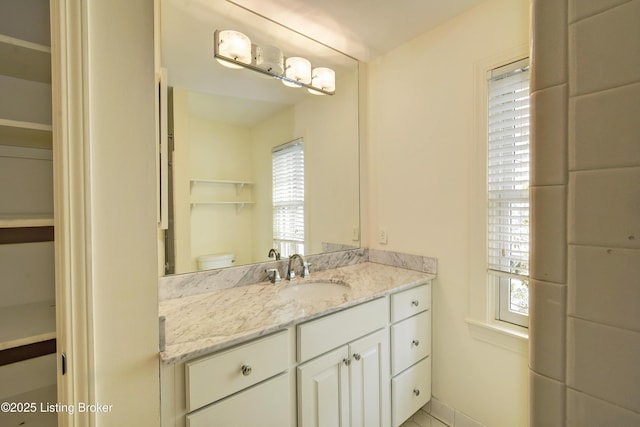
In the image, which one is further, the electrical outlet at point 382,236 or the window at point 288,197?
the electrical outlet at point 382,236

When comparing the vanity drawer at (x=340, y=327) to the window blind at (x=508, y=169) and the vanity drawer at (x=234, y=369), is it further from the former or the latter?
the window blind at (x=508, y=169)

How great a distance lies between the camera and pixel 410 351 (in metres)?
1.59

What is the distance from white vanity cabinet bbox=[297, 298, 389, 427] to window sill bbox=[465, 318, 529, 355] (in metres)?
0.53

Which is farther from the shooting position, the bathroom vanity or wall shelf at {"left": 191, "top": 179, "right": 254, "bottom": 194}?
wall shelf at {"left": 191, "top": 179, "right": 254, "bottom": 194}

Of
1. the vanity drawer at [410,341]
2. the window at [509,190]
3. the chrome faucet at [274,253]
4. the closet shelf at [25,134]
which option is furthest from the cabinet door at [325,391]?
the closet shelf at [25,134]

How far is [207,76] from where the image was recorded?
4.94ft

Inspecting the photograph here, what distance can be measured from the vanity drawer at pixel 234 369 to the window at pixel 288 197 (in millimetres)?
787

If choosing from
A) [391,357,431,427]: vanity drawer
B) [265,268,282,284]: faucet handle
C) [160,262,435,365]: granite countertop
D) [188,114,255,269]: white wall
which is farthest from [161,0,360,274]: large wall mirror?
[391,357,431,427]: vanity drawer

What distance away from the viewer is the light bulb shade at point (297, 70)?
179 centimetres

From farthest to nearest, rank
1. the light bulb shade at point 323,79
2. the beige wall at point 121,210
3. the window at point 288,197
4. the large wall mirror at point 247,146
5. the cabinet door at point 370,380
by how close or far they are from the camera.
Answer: the light bulb shade at point 323,79 → the window at point 288,197 → the large wall mirror at point 247,146 → the cabinet door at point 370,380 → the beige wall at point 121,210

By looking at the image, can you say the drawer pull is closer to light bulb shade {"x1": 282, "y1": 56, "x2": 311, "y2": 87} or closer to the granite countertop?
the granite countertop

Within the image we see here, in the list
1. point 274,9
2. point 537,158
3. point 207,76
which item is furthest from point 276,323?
point 274,9

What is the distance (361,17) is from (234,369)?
1.88 m

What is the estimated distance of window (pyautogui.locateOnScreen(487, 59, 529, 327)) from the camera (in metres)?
1.38
